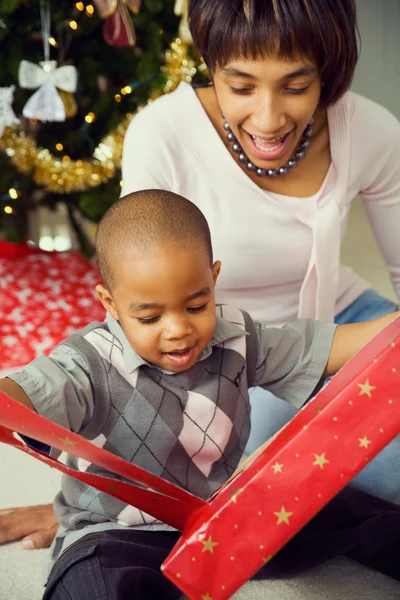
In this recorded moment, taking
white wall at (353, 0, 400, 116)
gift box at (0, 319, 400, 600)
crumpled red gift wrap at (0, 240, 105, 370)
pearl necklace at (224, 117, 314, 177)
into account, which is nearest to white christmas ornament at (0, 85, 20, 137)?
crumpled red gift wrap at (0, 240, 105, 370)

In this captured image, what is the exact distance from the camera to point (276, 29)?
41.7 inches

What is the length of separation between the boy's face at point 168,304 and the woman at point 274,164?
0.99 feet

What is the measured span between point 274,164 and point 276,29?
23 centimetres

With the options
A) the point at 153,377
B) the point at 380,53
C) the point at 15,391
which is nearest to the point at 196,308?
the point at 153,377

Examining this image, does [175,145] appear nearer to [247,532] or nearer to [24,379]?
[24,379]

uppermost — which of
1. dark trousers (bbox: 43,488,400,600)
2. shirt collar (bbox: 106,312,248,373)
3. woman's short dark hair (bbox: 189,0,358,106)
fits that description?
woman's short dark hair (bbox: 189,0,358,106)

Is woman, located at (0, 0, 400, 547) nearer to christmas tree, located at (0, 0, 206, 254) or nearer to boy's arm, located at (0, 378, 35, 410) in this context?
boy's arm, located at (0, 378, 35, 410)

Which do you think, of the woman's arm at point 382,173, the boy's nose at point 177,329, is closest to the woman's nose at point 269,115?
the woman's arm at point 382,173

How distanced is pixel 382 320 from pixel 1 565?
64 centimetres

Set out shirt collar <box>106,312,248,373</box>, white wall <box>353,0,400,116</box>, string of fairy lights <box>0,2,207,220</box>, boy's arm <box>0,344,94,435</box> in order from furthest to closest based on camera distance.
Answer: white wall <box>353,0,400,116</box>
string of fairy lights <box>0,2,207,220</box>
shirt collar <box>106,312,248,373</box>
boy's arm <box>0,344,94,435</box>

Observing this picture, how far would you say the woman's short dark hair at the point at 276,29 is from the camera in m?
1.06

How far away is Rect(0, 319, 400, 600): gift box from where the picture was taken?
28.7 inches

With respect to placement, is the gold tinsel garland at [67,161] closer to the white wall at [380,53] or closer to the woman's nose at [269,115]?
the woman's nose at [269,115]

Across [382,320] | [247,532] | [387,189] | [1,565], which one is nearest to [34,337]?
[1,565]
